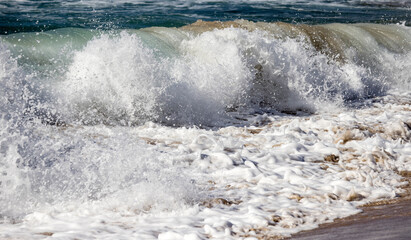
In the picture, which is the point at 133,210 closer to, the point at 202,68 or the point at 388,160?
the point at 388,160

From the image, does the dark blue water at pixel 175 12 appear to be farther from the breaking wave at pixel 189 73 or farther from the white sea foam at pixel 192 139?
the white sea foam at pixel 192 139

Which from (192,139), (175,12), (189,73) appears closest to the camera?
(192,139)

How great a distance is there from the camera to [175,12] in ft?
60.8

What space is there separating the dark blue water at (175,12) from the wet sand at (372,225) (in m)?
12.9

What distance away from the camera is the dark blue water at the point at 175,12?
52.7 feet

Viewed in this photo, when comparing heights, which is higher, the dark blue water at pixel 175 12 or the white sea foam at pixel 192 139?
the dark blue water at pixel 175 12

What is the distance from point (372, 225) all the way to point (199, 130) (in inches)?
125

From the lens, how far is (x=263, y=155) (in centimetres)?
509

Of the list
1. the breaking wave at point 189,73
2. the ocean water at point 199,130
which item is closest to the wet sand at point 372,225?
the ocean water at point 199,130

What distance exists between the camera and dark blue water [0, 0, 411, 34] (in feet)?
52.7

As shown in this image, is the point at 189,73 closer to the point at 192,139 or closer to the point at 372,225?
the point at 192,139

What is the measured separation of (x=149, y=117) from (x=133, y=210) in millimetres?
3273

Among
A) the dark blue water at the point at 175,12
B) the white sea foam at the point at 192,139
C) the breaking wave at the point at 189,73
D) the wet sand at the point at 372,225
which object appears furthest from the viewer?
the dark blue water at the point at 175,12

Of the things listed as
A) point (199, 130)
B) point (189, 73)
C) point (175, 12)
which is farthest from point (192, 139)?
point (175, 12)
